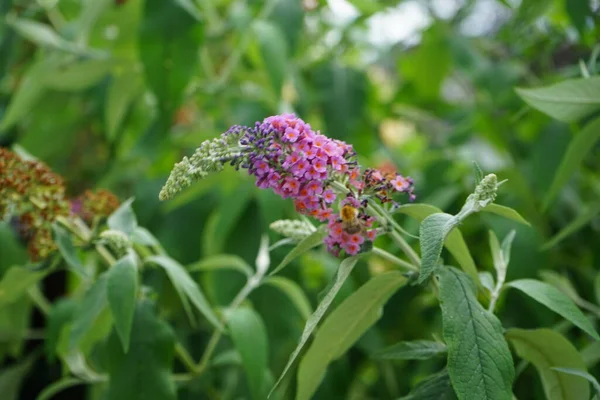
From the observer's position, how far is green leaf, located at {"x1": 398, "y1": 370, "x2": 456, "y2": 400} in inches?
24.2

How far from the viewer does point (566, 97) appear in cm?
72

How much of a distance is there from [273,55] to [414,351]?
0.59 m

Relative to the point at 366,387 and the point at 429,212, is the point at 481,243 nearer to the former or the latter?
the point at 366,387

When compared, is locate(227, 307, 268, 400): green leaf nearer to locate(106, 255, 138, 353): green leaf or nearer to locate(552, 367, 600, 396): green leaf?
locate(106, 255, 138, 353): green leaf

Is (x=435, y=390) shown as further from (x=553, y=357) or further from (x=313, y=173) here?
(x=313, y=173)

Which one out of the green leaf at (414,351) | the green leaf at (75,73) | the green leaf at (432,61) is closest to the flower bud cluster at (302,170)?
the green leaf at (414,351)

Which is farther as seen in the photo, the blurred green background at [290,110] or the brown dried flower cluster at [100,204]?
the blurred green background at [290,110]

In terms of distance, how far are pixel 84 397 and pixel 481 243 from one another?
1019 millimetres

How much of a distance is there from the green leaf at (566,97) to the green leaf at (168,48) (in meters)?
0.56

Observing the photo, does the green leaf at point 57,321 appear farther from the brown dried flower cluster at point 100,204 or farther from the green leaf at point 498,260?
the green leaf at point 498,260

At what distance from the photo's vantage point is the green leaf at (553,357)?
623 millimetres

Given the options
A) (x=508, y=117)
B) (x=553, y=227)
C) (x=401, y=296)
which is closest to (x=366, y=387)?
(x=401, y=296)

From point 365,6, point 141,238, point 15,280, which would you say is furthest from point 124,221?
point 365,6

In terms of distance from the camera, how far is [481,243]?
4.40ft
